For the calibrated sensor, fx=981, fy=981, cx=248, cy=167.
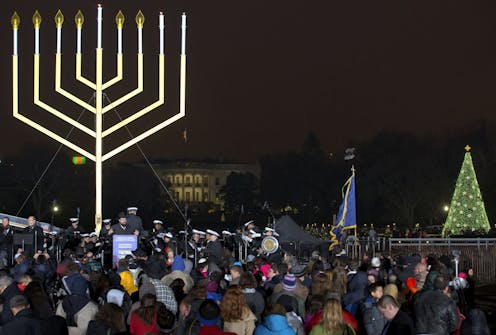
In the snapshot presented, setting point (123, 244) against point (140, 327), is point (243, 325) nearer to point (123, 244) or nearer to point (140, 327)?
point (140, 327)

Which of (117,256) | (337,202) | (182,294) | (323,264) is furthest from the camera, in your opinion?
(337,202)

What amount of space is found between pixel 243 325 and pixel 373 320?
142 centimetres

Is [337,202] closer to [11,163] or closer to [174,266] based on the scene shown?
[11,163]

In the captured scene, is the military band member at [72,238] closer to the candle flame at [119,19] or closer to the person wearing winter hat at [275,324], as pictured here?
the candle flame at [119,19]

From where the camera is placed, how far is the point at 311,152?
9512 cm

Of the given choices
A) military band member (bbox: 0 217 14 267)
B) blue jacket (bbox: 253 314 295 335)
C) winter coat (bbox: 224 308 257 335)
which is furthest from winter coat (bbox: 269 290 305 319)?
military band member (bbox: 0 217 14 267)

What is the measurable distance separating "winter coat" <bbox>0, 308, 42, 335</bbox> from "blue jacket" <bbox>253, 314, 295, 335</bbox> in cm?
159

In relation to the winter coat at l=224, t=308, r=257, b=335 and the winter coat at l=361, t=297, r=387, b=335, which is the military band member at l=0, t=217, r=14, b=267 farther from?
the winter coat at l=224, t=308, r=257, b=335

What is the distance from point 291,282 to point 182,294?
1443 millimetres

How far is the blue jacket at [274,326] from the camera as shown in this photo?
23.5ft

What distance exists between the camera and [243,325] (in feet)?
24.8

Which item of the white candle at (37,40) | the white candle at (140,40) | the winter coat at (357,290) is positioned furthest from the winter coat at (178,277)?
the white candle at (37,40)

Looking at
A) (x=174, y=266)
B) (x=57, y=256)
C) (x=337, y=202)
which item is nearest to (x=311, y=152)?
(x=337, y=202)

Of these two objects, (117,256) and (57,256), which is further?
(57,256)
